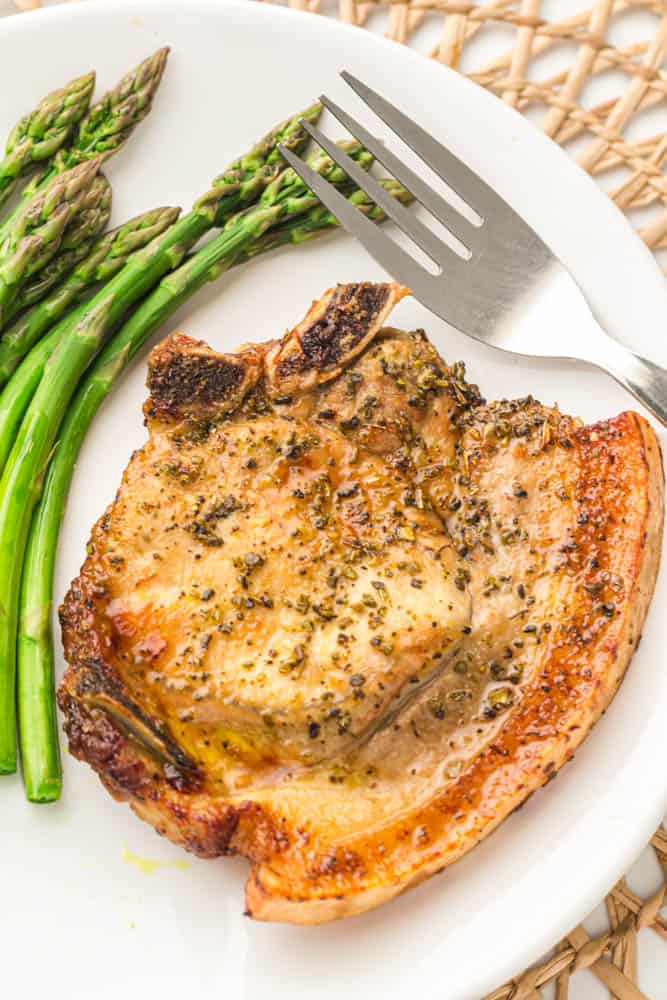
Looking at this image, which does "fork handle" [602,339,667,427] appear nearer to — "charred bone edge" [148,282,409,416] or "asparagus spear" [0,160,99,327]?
"charred bone edge" [148,282,409,416]

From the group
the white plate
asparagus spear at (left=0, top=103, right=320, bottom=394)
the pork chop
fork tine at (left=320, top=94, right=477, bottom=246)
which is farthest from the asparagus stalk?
the pork chop

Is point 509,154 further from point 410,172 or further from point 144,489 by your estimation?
point 144,489

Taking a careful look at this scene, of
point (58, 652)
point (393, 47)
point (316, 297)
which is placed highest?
point (393, 47)

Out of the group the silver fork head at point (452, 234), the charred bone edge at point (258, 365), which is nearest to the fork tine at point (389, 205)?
the silver fork head at point (452, 234)

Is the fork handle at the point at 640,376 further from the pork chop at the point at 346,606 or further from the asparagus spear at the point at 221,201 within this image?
the asparagus spear at the point at 221,201

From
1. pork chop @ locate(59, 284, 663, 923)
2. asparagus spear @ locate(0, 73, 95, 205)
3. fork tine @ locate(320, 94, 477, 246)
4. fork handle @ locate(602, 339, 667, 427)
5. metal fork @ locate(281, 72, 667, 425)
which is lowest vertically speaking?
pork chop @ locate(59, 284, 663, 923)

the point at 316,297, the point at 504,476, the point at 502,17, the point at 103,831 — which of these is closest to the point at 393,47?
the point at 502,17

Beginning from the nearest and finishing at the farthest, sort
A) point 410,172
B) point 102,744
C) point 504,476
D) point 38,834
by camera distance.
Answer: point 102,744
point 504,476
point 38,834
point 410,172
